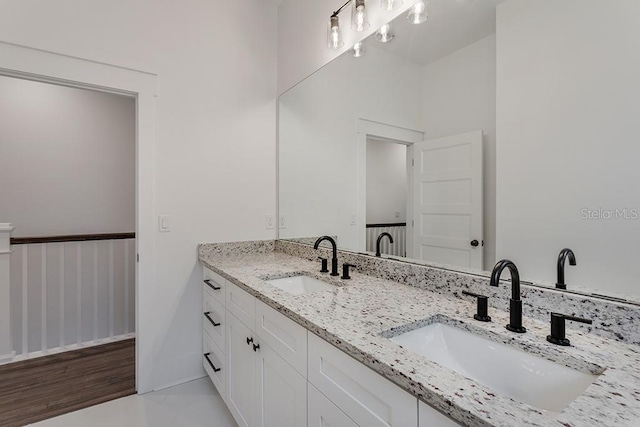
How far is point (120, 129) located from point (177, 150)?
5.01 ft

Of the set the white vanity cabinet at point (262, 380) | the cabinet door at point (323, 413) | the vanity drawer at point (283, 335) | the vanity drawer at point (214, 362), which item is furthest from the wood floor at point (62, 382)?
the cabinet door at point (323, 413)

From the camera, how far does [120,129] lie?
10.4 feet

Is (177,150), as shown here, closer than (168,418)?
No

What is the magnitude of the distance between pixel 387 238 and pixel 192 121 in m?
1.59

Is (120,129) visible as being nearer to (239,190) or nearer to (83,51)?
(83,51)

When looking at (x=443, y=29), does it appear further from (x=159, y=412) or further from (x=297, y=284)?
(x=159, y=412)

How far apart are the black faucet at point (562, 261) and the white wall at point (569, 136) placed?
0.02 meters

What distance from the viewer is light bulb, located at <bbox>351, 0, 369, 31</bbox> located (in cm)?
171

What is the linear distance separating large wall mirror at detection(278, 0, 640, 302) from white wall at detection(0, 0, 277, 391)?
867 mm

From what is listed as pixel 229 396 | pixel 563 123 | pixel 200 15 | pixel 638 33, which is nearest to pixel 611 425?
pixel 563 123

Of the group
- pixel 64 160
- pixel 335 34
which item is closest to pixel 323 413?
pixel 335 34

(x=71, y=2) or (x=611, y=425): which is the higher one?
(x=71, y=2)

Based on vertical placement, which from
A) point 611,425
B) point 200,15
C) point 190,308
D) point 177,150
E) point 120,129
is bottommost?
point 190,308

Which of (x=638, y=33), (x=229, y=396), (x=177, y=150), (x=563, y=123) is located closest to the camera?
Answer: (x=638, y=33)
